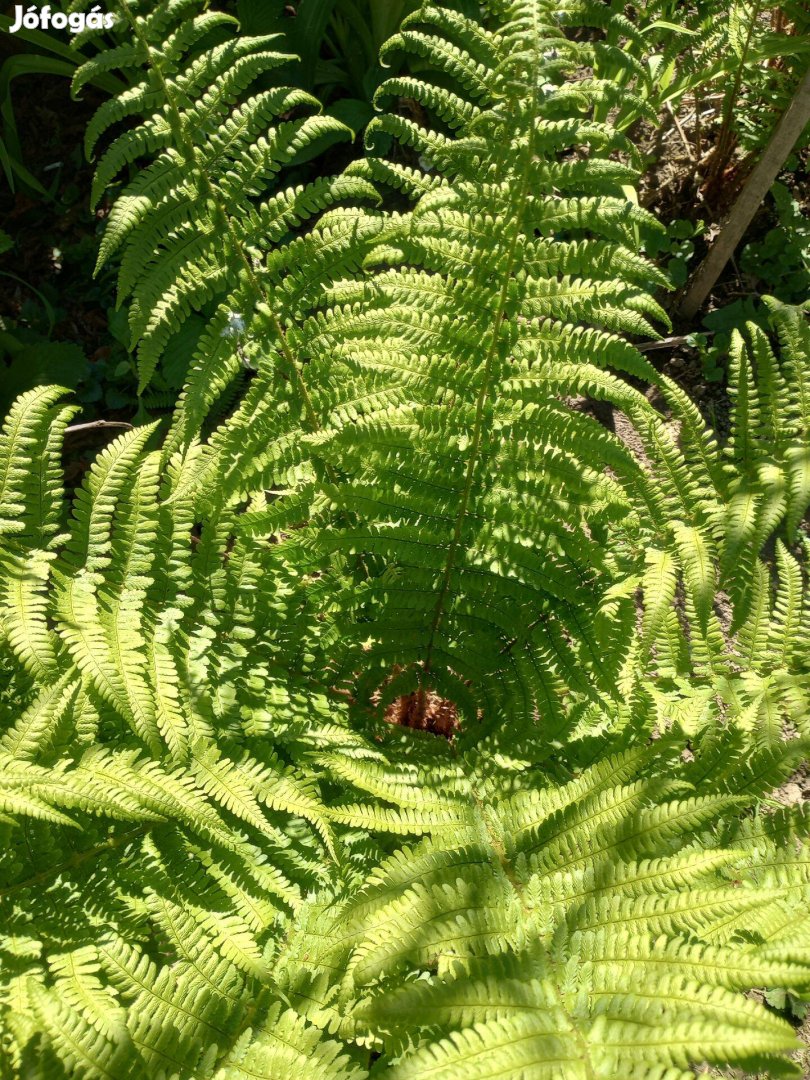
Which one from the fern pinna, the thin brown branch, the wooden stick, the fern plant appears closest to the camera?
the fern pinna

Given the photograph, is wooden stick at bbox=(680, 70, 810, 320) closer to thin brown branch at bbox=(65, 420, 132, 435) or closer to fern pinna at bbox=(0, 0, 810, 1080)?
fern pinna at bbox=(0, 0, 810, 1080)

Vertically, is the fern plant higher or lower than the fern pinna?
higher

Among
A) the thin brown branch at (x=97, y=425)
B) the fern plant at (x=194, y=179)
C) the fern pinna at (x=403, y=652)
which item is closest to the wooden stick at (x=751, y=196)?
the fern pinna at (x=403, y=652)

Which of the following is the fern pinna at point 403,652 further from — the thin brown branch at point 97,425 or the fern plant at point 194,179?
the thin brown branch at point 97,425

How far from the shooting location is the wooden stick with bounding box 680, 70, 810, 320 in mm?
2365

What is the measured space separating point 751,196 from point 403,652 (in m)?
1.92

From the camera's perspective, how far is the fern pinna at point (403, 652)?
1205mm

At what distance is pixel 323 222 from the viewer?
1.80 m

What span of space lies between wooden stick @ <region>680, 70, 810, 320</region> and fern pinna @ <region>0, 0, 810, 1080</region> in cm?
102

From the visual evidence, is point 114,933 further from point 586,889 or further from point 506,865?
point 586,889

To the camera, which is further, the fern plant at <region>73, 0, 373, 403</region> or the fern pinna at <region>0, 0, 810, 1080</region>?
the fern plant at <region>73, 0, 373, 403</region>

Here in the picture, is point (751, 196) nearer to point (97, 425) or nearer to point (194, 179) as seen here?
point (194, 179)

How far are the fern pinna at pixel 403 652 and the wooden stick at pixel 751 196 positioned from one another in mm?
1019

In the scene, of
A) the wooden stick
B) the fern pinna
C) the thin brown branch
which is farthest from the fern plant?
the wooden stick
